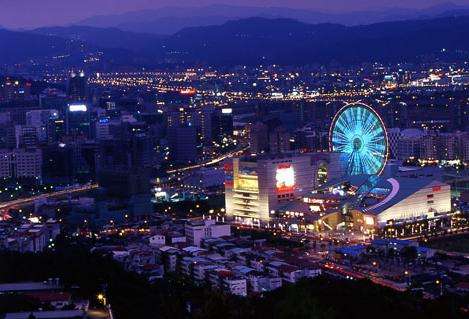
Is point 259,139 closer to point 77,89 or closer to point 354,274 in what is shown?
point 77,89

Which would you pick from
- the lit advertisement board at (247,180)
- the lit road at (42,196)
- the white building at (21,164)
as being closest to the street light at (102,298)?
the lit advertisement board at (247,180)

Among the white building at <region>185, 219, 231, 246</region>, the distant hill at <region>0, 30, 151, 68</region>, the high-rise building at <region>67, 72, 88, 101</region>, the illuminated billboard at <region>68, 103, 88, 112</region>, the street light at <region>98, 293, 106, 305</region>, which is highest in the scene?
the distant hill at <region>0, 30, 151, 68</region>

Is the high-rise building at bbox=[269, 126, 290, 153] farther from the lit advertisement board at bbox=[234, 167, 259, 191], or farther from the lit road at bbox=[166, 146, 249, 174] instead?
the lit advertisement board at bbox=[234, 167, 259, 191]

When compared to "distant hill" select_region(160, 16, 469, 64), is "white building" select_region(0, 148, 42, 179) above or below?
below

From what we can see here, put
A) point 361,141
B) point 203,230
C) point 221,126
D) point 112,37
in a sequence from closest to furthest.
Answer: point 203,230, point 361,141, point 221,126, point 112,37

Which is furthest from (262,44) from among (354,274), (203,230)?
(354,274)

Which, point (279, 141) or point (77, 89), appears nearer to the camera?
point (279, 141)

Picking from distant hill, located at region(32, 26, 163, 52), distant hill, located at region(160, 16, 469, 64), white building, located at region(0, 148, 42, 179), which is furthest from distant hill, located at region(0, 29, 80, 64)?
white building, located at region(0, 148, 42, 179)

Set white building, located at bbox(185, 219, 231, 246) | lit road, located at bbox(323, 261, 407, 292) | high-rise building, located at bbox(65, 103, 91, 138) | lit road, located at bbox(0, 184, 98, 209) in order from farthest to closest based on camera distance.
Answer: high-rise building, located at bbox(65, 103, 91, 138), lit road, located at bbox(0, 184, 98, 209), white building, located at bbox(185, 219, 231, 246), lit road, located at bbox(323, 261, 407, 292)
